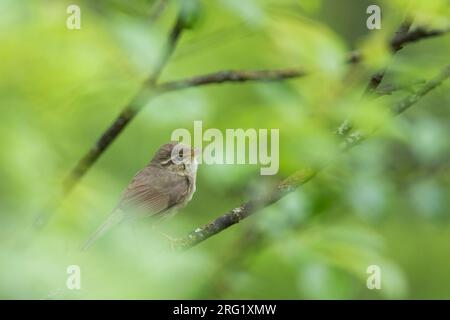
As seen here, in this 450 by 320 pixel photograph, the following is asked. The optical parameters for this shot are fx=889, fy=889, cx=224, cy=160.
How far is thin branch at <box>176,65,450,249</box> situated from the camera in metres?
1.88

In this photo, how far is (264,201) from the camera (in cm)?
211

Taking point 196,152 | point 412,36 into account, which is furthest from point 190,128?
point 412,36

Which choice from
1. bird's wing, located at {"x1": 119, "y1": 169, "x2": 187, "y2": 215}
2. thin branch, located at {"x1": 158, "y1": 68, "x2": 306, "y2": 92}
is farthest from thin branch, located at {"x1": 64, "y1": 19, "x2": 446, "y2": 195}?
bird's wing, located at {"x1": 119, "y1": 169, "x2": 187, "y2": 215}

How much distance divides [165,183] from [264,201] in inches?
12.7

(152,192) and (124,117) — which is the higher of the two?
(124,117)

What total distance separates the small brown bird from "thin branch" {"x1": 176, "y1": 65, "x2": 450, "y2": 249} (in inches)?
7.5

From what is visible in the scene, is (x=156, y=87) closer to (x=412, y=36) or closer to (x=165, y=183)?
(x=165, y=183)

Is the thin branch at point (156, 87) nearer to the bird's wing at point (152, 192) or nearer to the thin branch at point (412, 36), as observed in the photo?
the thin branch at point (412, 36)

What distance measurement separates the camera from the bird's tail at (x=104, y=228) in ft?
4.87

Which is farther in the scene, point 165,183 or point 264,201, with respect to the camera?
point 165,183

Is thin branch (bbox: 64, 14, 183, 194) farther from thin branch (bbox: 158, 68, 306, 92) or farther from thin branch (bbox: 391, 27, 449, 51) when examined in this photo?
thin branch (bbox: 391, 27, 449, 51)

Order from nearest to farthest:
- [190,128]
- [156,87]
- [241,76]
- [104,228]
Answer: [104,228] < [156,87] < [190,128] < [241,76]

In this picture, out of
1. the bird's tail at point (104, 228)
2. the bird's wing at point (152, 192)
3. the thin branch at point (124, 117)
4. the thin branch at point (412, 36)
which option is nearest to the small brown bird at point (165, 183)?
the bird's wing at point (152, 192)

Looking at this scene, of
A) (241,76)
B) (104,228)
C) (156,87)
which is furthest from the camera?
(241,76)
